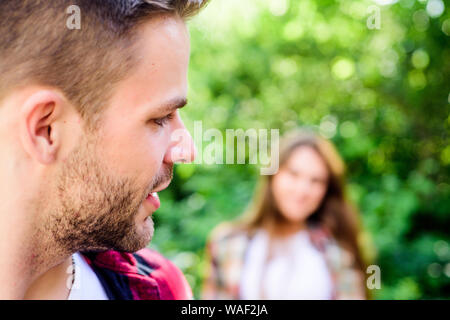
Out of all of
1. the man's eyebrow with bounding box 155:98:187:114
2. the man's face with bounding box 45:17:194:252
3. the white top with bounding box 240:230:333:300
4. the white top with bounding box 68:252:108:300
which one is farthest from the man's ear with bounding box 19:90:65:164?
the white top with bounding box 240:230:333:300

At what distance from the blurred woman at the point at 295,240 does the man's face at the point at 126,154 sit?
1978mm

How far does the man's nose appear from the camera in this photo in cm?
109

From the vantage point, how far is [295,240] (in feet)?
10.0

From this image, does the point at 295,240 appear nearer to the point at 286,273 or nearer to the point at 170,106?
the point at 286,273

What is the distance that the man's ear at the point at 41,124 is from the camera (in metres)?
0.91

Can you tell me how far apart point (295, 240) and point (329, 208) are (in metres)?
0.36

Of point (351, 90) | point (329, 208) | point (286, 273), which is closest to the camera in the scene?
point (286, 273)

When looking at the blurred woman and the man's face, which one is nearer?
the man's face

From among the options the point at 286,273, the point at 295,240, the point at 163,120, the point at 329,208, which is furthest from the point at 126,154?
the point at 329,208

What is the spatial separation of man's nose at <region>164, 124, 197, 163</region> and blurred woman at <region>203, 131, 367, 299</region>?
1904mm

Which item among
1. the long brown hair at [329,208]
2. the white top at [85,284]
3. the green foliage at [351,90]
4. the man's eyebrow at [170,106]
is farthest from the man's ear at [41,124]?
the green foliage at [351,90]

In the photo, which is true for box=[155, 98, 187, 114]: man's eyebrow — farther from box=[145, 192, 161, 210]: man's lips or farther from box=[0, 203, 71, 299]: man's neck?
box=[0, 203, 71, 299]: man's neck

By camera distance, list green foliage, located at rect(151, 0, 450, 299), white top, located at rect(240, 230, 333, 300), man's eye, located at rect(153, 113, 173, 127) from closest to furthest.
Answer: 1. man's eye, located at rect(153, 113, 173, 127)
2. white top, located at rect(240, 230, 333, 300)
3. green foliage, located at rect(151, 0, 450, 299)
